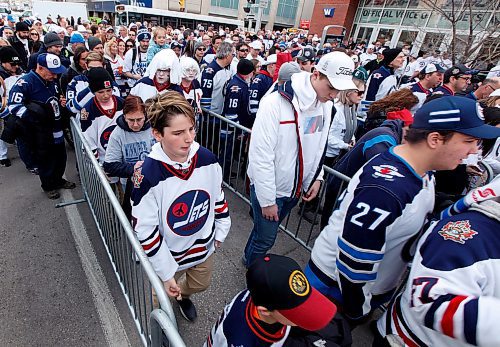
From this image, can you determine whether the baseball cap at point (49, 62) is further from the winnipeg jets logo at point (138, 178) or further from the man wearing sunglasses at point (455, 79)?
the man wearing sunglasses at point (455, 79)

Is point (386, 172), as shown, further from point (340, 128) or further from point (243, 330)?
point (340, 128)

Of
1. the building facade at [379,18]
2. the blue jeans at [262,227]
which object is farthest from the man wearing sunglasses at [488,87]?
the building facade at [379,18]

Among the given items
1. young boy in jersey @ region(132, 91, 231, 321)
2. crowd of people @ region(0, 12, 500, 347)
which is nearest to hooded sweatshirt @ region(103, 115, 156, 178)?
crowd of people @ region(0, 12, 500, 347)

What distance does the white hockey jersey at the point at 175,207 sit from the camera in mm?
1909

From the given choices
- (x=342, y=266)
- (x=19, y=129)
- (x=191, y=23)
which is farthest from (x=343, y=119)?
(x=191, y=23)

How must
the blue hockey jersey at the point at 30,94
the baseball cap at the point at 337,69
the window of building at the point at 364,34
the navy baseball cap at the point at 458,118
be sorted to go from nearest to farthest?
the navy baseball cap at the point at 458,118, the baseball cap at the point at 337,69, the blue hockey jersey at the point at 30,94, the window of building at the point at 364,34

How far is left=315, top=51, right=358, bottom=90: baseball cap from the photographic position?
7.50ft

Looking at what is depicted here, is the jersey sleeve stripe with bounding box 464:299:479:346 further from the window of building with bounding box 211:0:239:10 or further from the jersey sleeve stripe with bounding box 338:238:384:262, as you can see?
the window of building with bounding box 211:0:239:10

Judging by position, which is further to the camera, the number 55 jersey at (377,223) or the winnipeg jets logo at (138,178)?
the winnipeg jets logo at (138,178)

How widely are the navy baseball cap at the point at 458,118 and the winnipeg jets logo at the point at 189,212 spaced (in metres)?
1.52

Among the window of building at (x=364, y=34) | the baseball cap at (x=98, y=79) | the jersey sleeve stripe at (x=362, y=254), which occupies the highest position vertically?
the window of building at (x=364, y=34)

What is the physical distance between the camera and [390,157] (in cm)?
164

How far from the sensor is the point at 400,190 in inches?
58.9

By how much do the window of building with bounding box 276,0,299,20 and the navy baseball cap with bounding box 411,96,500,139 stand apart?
6152cm
